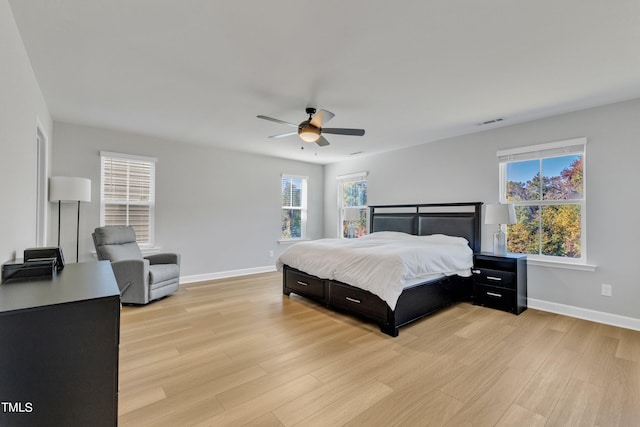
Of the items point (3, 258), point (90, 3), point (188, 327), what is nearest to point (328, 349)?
point (188, 327)

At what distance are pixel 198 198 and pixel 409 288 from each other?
3945mm

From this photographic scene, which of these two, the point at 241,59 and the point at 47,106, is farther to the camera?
the point at 47,106

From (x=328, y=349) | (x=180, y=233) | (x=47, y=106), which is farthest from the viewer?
(x=180, y=233)

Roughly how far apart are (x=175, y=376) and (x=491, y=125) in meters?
4.71

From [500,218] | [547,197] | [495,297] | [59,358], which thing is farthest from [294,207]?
[59,358]

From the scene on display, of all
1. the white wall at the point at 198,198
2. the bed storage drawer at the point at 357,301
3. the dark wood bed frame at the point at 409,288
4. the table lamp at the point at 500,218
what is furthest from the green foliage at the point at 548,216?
the white wall at the point at 198,198

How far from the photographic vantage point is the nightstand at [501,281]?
3553 mm

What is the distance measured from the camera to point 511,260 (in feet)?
11.8

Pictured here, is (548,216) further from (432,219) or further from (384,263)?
(384,263)

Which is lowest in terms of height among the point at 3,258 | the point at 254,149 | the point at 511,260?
the point at 511,260

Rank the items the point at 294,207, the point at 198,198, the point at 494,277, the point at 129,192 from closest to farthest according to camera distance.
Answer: the point at 494,277 < the point at 129,192 < the point at 198,198 < the point at 294,207

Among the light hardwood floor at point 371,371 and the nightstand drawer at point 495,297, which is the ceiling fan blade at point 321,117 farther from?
the nightstand drawer at point 495,297

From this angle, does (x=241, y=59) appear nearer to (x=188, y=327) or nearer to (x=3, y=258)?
(x=3, y=258)

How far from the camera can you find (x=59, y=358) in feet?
3.42
